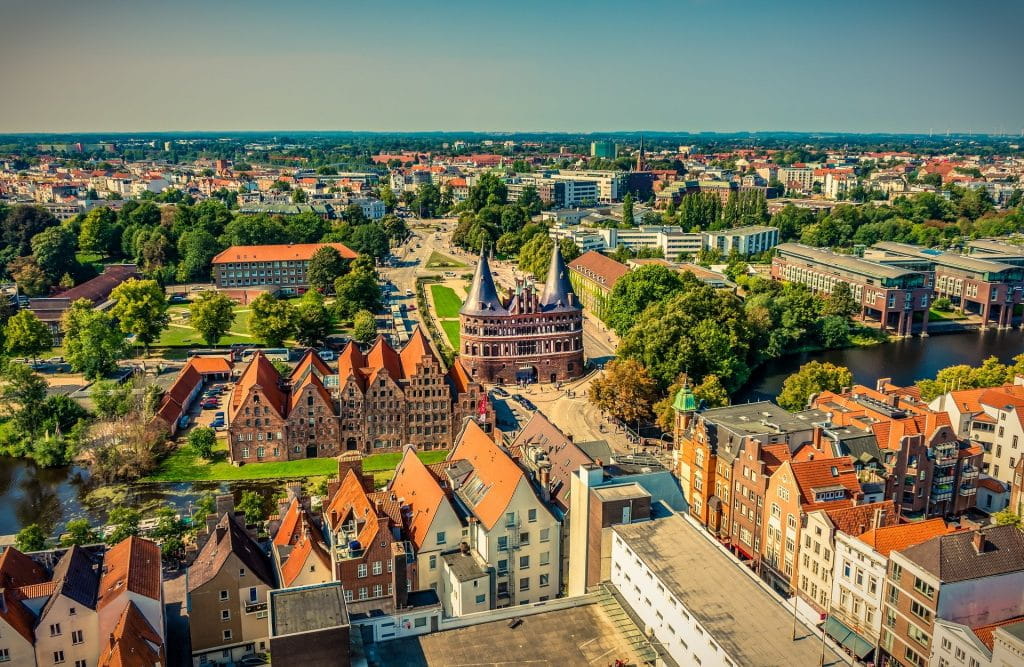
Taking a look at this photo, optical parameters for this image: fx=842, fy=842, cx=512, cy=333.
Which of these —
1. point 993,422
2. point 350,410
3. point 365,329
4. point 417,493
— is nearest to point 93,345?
point 365,329

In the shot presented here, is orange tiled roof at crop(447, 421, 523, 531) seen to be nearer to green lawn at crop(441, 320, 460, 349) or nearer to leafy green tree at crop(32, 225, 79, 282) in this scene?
green lawn at crop(441, 320, 460, 349)

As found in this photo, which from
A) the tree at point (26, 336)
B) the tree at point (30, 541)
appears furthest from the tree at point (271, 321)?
the tree at point (30, 541)

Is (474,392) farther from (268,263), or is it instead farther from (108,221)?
(108,221)

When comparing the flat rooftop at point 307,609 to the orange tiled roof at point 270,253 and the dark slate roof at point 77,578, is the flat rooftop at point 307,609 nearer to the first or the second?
the dark slate roof at point 77,578

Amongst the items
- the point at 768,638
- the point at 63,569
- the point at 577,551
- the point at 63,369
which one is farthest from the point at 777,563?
the point at 63,369

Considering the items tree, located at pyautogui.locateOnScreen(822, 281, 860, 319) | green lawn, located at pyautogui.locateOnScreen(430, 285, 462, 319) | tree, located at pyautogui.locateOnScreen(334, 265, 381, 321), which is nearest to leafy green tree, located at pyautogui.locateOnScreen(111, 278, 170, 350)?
tree, located at pyautogui.locateOnScreen(334, 265, 381, 321)
